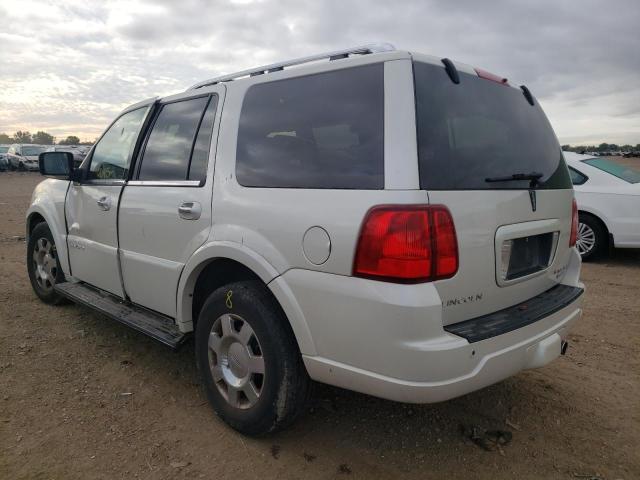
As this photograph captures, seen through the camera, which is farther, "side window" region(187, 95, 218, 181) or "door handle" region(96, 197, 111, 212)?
"door handle" region(96, 197, 111, 212)

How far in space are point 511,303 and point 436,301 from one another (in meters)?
0.68

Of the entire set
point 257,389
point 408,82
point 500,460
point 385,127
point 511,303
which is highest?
point 408,82

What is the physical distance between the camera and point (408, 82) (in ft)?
7.25

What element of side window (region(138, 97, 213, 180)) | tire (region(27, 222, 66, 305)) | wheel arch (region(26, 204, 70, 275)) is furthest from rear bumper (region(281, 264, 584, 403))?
tire (region(27, 222, 66, 305))

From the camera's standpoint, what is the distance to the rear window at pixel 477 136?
219 cm

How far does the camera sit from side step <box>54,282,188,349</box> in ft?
10.3

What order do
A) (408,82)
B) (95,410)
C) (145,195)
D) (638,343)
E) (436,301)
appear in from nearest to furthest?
(436,301), (408,82), (95,410), (145,195), (638,343)

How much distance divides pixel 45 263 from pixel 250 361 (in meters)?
3.23

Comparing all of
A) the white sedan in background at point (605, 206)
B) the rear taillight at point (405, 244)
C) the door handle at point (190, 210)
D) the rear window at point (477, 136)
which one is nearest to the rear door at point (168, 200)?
the door handle at point (190, 210)

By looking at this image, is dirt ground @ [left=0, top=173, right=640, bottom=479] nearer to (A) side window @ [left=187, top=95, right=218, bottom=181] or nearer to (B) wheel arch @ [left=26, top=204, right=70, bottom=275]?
(B) wheel arch @ [left=26, top=204, right=70, bottom=275]

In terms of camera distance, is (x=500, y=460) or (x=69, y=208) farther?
(x=69, y=208)

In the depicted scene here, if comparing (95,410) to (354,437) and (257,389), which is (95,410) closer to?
(257,389)

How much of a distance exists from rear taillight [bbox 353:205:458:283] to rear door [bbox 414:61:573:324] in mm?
75

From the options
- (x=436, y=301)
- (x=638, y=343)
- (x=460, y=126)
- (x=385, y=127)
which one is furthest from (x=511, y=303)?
(x=638, y=343)
